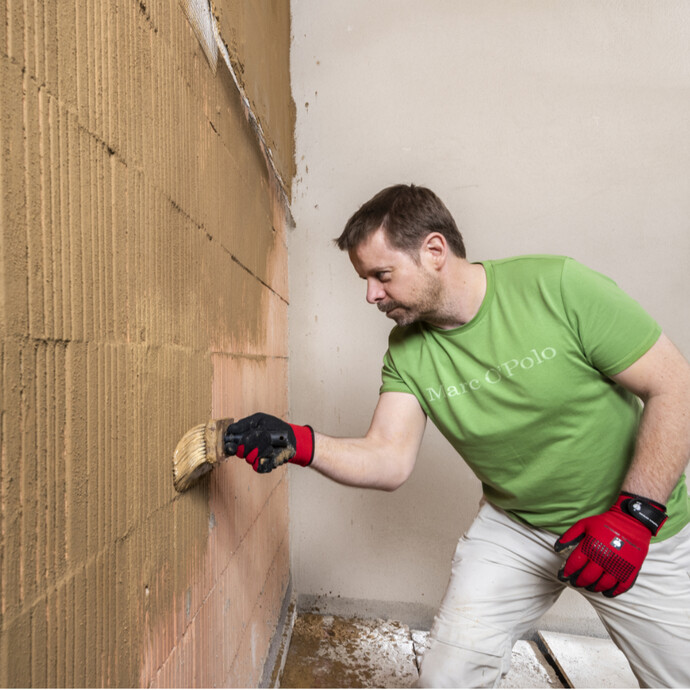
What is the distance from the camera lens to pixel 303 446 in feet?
4.42

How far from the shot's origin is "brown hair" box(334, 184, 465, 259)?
151cm

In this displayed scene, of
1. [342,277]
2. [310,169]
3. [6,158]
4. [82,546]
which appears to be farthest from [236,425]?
[310,169]

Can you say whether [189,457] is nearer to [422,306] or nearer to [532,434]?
[422,306]

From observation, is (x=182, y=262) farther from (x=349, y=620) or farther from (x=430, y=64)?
(x=349, y=620)

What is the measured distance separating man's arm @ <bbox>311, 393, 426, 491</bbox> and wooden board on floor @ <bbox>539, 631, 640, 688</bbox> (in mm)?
1487

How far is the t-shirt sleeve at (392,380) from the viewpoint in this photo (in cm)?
169

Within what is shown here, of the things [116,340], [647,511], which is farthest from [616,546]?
[116,340]

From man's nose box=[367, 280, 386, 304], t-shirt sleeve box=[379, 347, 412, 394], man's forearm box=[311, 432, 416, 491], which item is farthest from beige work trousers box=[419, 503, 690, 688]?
man's nose box=[367, 280, 386, 304]

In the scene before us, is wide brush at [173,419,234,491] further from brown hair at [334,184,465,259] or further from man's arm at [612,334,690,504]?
man's arm at [612,334,690,504]

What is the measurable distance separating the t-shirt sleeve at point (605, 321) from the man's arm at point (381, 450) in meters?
0.54

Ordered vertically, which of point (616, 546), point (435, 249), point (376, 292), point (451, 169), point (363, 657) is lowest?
point (363, 657)

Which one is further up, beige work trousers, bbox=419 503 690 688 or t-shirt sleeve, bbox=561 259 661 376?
t-shirt sleeve, bbox=561 259 661 376

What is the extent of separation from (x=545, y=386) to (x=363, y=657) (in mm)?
1718

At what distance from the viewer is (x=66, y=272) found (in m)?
0.70
